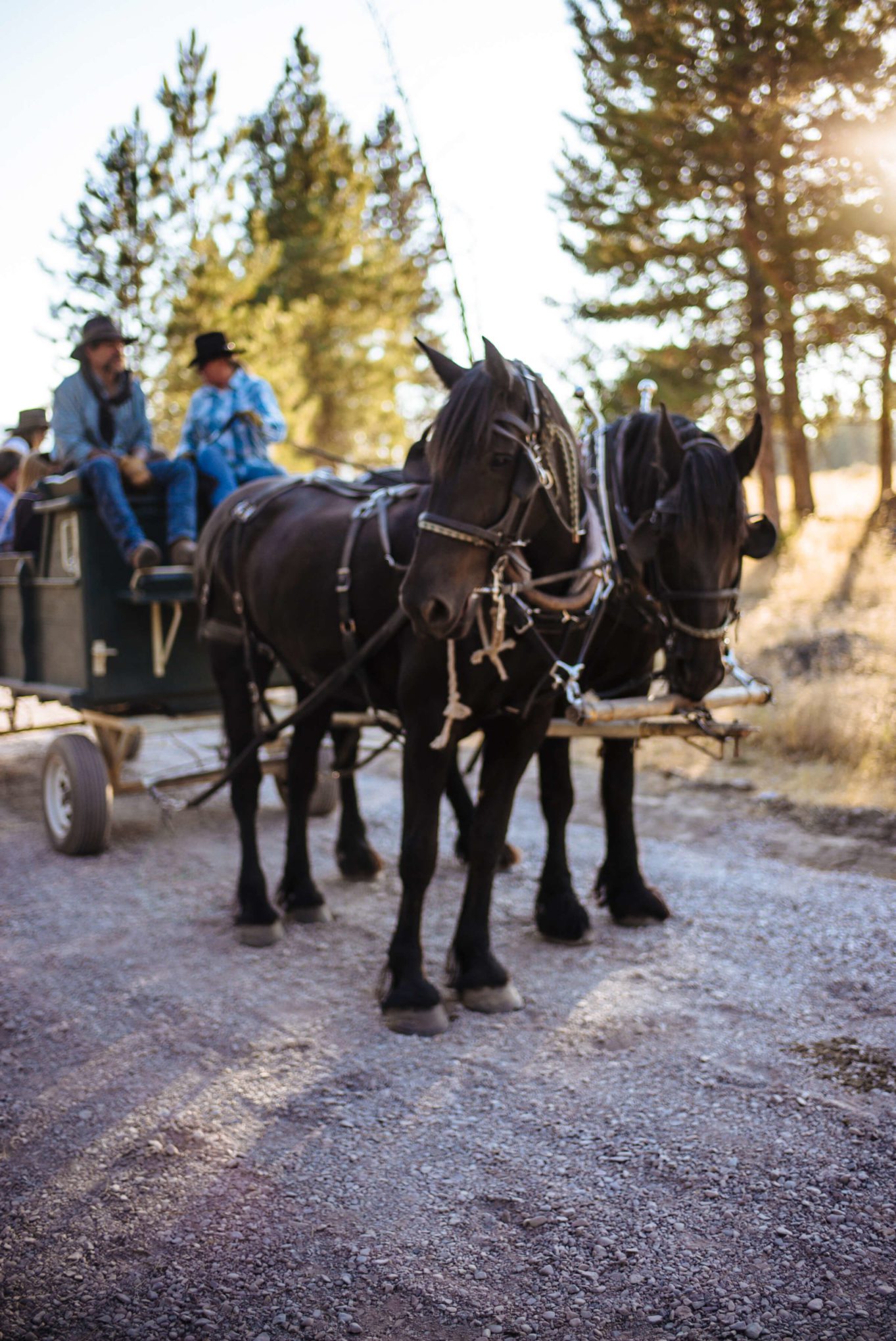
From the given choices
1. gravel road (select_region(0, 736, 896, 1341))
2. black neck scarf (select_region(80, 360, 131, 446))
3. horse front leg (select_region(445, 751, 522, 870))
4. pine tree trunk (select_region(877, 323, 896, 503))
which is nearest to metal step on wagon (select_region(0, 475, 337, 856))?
black neck scarf (select_region(80, 360, 131, 446))

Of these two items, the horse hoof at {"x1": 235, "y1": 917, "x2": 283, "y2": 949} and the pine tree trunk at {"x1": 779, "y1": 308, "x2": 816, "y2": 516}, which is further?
the pine tree trunk at {"x1": 779, "y1": 308, "x2": 816, "y2": 516}

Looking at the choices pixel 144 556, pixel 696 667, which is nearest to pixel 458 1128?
pixel 696 667

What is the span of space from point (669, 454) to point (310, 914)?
2.65 m

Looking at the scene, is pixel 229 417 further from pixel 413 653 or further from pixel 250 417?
pixel 413 653

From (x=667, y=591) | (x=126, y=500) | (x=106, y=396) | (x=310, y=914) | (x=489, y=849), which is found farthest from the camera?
(x=106, y=396)

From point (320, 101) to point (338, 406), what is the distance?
21.1 feet

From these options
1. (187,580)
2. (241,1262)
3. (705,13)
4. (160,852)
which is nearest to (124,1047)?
(241,1262)

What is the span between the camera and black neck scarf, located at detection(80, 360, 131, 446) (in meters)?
6.42

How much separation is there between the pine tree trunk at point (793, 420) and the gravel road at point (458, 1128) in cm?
1396

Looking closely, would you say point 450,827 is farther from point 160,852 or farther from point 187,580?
point 187,580

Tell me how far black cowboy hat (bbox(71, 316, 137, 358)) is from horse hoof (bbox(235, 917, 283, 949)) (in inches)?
143

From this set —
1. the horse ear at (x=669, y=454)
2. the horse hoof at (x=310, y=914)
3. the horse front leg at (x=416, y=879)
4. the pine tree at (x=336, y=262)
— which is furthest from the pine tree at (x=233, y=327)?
the horse front leg at (x=416, y=879)

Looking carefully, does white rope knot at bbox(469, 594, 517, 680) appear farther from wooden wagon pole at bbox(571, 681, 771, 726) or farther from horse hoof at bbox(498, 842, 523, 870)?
horse hoof at bbox(498, 842, 523, 870)

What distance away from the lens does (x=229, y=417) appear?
623 cm
